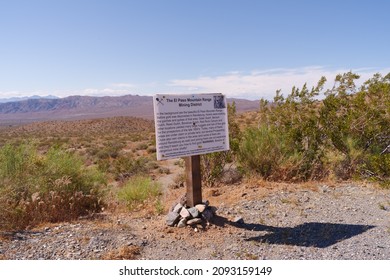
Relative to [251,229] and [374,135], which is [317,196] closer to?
[251,229]

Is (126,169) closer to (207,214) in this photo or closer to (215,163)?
(215,163)

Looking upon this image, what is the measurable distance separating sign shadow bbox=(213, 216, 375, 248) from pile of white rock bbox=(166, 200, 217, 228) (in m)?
0.22

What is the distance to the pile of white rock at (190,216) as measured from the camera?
648 cm

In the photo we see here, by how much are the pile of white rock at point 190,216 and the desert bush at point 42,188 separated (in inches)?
92.9

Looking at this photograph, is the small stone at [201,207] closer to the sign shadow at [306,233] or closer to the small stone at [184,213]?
the small stone at [184,213]

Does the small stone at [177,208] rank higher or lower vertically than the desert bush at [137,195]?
higher

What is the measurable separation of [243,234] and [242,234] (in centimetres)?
2

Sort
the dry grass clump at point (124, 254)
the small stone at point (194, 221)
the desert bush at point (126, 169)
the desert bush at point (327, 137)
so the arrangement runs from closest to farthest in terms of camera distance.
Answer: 1. the dry grass clump at point (124, 254)
2. the small stone at point (194, 221)
3. the desert bush at point (327, 137)
4. the desert bush at point (126, 169)

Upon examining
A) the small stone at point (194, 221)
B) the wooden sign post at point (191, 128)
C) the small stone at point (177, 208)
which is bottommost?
the small stone at point (194, 221)

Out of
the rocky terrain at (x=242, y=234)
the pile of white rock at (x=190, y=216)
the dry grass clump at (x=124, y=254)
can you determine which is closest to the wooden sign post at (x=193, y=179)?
the pile of white rock at (x=190, y=216)

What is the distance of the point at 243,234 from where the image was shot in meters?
6.20

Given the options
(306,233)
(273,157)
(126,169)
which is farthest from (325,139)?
(126,169)

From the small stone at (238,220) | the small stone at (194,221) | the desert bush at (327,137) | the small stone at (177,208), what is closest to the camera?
the small stone at (194,221)

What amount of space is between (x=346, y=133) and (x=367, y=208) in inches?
135
